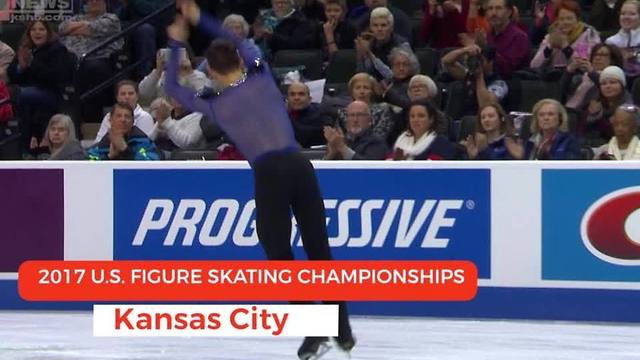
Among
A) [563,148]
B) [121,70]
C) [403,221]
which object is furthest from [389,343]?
[121,70]

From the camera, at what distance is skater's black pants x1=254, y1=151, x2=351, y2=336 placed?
8.57 metres

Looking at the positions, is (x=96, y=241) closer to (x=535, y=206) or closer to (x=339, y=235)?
(x=339, y=235)

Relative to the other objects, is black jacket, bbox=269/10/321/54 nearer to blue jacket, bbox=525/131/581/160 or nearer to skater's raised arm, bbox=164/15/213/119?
blue jacket, bbox=525/131/581/160

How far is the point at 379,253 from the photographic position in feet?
37.0

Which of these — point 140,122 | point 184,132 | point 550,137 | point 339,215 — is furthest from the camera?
point 140,122

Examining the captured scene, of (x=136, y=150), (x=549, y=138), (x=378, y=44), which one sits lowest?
(x=136, y=150)

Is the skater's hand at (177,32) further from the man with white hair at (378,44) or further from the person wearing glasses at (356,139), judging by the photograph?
the man with white hair at (378,44)

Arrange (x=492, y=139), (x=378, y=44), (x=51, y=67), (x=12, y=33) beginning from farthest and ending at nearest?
(x=12, y=33) → (x=51, y=67) → (x=378, y=44) → (x=492, y=139)

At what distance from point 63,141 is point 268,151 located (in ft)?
14.4

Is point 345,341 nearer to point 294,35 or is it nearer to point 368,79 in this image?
point 368,79

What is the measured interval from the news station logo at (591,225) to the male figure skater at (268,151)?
277 centimetres

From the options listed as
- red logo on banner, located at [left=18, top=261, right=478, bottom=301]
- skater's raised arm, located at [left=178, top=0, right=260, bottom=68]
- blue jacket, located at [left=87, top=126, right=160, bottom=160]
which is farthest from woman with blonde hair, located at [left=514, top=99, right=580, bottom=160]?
skater's raised arm, located at [left=178, top=0, right=260, bottom=68]

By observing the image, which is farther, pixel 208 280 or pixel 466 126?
pixel 466 126

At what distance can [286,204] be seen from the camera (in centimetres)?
862
